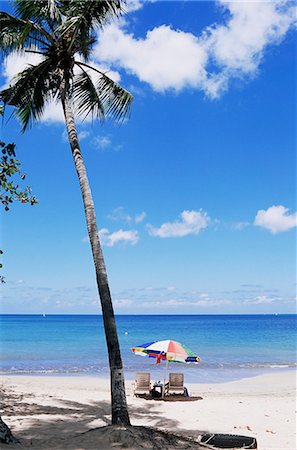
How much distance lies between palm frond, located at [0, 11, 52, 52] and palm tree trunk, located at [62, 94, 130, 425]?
4.72 ft

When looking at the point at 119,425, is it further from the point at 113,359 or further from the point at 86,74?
the point at 86,74

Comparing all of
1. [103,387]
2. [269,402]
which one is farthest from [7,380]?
[269,402]

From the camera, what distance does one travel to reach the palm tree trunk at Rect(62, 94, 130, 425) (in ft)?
27.5

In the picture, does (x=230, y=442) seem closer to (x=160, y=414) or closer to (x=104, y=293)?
(x=104, y=293)

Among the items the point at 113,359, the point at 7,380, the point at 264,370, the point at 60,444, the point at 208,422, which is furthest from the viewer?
the point at 264,370

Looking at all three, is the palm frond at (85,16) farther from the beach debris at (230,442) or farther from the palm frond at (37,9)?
the beach debris at (230,442)

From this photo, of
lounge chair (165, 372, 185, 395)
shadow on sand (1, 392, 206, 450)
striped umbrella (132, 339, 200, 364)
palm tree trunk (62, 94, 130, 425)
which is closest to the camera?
shadow on sand (1, 392, 206, 450)

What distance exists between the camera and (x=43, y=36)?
10.2 metres

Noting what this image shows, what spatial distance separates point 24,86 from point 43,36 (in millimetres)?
1201

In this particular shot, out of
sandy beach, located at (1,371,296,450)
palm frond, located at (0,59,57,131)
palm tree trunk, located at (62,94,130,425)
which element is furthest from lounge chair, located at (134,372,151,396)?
palm frond, located at (0,59,57,131)

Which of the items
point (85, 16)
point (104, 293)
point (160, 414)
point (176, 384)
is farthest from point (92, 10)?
point (176, 384)

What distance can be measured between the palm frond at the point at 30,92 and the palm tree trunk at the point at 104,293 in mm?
1033

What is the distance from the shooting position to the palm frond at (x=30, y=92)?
10438 mm

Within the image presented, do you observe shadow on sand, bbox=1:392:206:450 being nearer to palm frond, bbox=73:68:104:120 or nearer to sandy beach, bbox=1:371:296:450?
sandy beach, bbox=1:371:296:450
